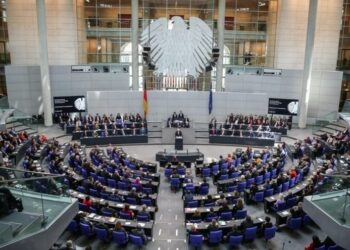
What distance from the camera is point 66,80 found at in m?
30.3

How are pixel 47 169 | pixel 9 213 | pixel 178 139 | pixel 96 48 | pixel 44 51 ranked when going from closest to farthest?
1. pixel 9 213
2. pixel 47 169
3. pixel 178 139
4. pixel 44 51
5. pixel 96 48

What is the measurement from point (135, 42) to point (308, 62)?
14.4 metres

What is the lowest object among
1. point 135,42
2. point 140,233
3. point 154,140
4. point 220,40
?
point 140,233

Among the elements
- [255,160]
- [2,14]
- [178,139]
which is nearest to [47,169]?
[178,139]

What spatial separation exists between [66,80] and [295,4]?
20.7 metres

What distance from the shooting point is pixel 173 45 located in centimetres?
2411

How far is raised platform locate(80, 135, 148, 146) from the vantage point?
82.8 ft

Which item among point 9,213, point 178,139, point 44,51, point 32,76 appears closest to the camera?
point 9,213

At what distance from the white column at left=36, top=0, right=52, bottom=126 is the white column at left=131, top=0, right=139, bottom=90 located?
6938 millimetres

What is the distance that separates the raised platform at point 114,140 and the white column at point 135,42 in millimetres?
6504

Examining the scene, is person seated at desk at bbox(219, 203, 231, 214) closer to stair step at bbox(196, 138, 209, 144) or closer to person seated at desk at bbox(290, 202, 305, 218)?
person seated at desk at bbox(290, 202, 305, 218)

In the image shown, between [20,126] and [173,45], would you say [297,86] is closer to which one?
[173,45]

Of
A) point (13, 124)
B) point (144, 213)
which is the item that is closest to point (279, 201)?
point (144, 213)

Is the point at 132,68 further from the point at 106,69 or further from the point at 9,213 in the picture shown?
the point at 9,213
